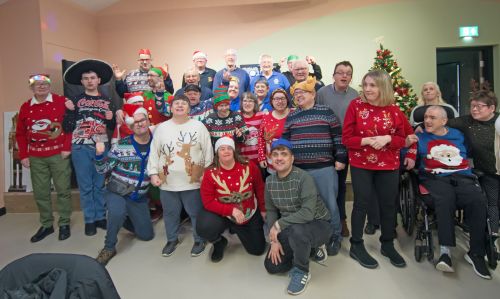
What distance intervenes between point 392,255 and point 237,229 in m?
1.14

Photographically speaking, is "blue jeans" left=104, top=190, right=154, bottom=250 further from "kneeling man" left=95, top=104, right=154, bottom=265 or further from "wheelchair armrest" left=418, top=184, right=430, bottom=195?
"wheelchair armrest" left=418, top=184, right=430, bottom=195

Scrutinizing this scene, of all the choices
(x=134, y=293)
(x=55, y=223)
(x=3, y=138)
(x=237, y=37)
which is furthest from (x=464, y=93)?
(x=3, y=138)

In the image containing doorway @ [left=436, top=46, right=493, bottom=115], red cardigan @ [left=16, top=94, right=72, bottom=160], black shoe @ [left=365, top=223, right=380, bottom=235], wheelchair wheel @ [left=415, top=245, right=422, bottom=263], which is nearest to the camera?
wheelchair wheel @ [left=415, top=245, right=422, bottom=263]

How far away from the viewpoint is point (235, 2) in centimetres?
529

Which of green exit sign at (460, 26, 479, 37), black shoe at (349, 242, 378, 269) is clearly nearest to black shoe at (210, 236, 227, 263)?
black shoe at (349, 242, 378, 269)

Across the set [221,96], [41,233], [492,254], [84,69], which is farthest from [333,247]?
[84,69]

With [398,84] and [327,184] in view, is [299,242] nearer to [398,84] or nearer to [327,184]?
[327,184]

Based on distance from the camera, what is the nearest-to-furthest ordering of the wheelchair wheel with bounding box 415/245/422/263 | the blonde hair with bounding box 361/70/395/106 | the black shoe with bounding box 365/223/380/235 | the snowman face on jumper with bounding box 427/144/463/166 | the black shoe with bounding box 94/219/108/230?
the blonde hair with bounding box 361/70/395/106 → the wheelchair wheel with bounding box 415/245/422/263 → the snowman face on jumper with bounding box 427/144/463/166 → the black shoe with bounding box 365/223/380/235 → the black shoe with bounding box 94/219/108/230

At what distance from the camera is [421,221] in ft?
8.04

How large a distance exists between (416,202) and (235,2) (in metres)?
4.18

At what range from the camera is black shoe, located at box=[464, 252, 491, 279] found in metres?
2.16

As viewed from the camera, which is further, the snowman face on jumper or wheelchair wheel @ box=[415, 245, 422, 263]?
the snowman face on jumper

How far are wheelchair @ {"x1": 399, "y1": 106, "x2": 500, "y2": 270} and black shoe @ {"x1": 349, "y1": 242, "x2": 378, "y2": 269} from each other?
1.14ft

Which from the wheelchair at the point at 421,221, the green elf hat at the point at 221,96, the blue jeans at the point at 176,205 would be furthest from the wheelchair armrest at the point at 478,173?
the blue jeans at the point at 176,205
